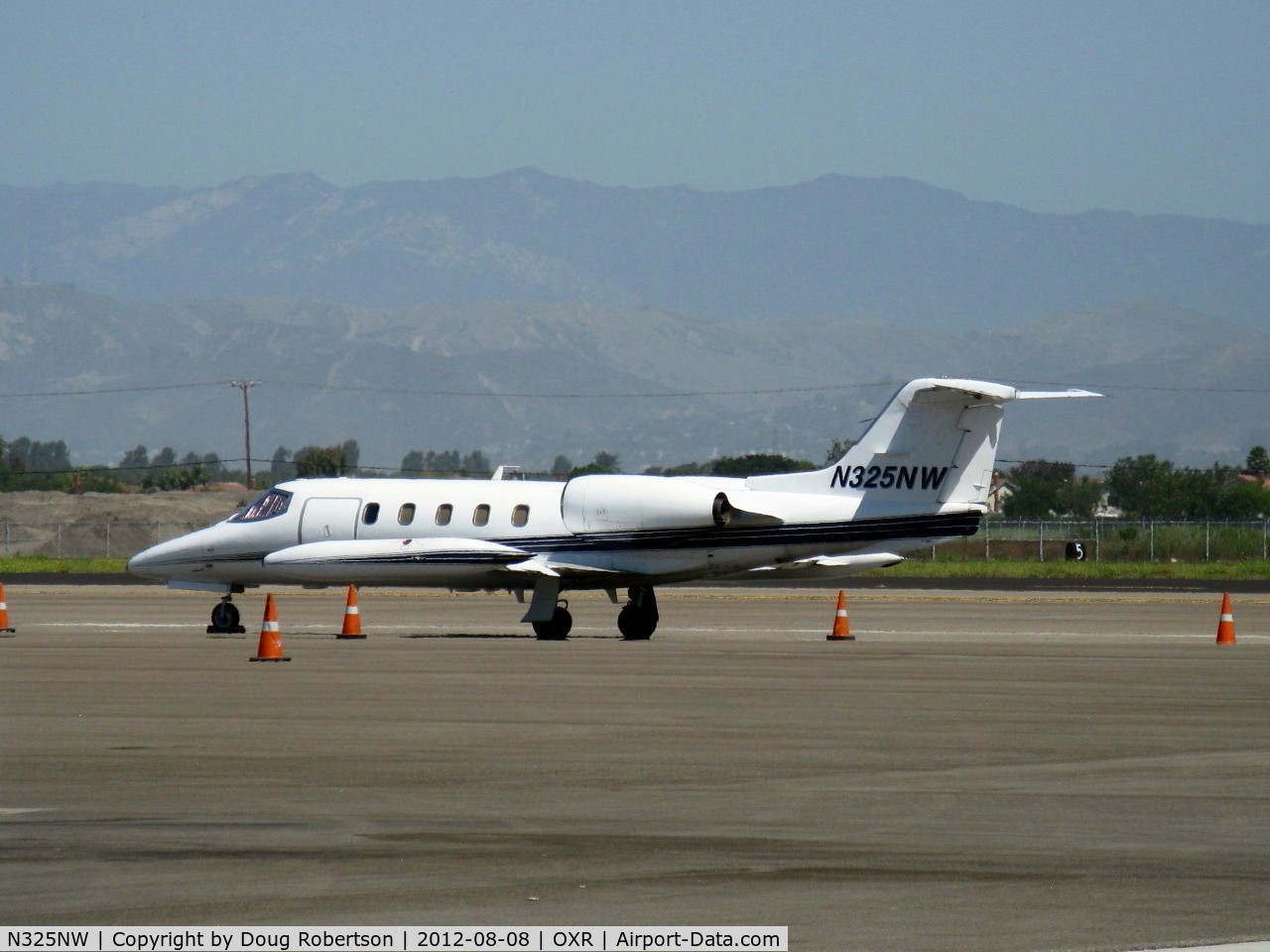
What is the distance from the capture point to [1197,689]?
20406mm

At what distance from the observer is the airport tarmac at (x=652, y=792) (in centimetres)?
881

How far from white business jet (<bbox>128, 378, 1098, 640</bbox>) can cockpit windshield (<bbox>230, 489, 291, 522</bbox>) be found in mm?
37

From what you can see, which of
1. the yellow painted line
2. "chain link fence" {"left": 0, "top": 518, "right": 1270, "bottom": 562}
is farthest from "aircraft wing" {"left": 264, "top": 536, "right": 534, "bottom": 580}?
"chain link fence" {"left": 0, "top": 518, "right": 1270, "bottom": 562}

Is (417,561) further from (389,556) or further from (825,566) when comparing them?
(825,566)

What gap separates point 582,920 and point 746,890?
101 centimetres

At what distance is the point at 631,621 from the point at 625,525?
5.31ft

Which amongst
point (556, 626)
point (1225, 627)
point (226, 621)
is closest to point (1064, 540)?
point (1225, 627)

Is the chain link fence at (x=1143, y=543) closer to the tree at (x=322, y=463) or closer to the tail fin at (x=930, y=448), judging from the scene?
the tail fin at (x=930, y=448)

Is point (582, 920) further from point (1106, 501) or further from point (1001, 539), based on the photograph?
point (1106, 501)

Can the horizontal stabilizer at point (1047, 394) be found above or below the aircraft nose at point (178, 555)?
above

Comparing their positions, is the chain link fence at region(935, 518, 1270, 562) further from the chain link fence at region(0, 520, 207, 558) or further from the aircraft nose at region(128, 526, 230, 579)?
the aircraft nose at region(128, 526, 230, 579)

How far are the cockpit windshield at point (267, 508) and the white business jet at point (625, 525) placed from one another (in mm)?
37

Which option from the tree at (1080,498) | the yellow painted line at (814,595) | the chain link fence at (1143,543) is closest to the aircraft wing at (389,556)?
the yellow painted line at (814,595)

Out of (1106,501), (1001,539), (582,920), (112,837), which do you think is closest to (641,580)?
(112,837)
